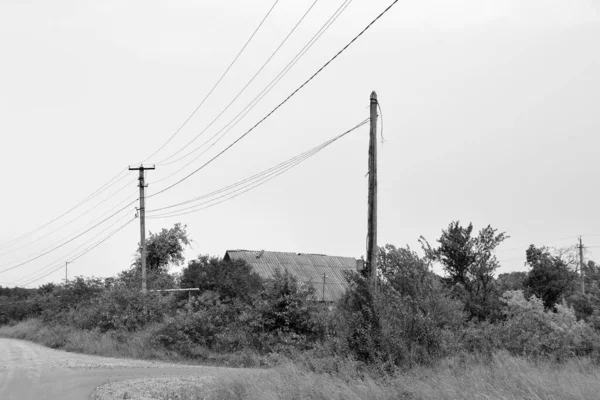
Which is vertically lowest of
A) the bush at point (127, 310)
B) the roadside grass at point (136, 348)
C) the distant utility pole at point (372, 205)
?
the roadside grass at point (136, 348)

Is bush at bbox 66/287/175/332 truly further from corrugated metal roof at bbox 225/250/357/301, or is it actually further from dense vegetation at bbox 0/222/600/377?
corrugated metal roof at bbox 225/250/357/301

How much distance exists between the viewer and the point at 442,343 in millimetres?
15859

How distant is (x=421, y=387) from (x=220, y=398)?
523cm

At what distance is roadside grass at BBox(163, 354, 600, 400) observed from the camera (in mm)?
9797

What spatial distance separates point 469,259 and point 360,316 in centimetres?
2406

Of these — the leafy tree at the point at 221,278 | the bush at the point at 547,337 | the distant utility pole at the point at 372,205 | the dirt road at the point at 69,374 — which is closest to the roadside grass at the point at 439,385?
the bush at the point at 547,337

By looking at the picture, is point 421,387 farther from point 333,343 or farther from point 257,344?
point 257,344

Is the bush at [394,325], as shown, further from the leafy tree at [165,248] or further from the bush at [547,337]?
the leafy tree at [165,248]

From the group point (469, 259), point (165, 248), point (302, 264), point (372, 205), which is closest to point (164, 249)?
point (165, 248)

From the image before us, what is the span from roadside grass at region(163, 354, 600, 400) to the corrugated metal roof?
44.3m

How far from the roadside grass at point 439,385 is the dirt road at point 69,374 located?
13.6ft

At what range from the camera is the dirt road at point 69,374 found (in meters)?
18.2

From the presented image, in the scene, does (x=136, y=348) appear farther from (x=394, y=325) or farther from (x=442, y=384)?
(x=442, y=384)

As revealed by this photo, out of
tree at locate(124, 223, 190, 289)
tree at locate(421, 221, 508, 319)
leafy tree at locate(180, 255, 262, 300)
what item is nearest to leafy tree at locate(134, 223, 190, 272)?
tree at locate(124, 223, 190, 289)
